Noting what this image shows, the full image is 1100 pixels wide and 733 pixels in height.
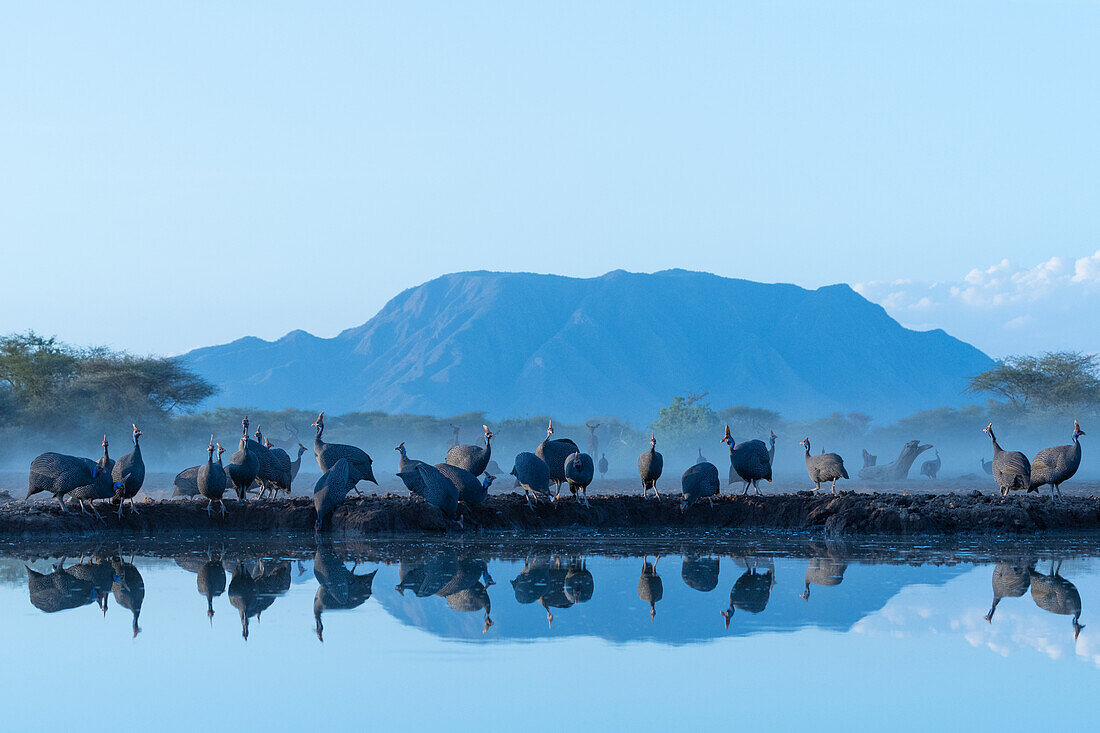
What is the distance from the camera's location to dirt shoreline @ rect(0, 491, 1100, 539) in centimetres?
1988

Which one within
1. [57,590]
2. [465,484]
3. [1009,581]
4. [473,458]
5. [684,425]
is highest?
[684,425]

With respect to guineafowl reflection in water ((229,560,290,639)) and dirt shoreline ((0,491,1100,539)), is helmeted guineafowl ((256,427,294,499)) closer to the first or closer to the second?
dirt shoreline ((0,491,1100,539))

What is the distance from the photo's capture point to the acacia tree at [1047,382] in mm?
63031

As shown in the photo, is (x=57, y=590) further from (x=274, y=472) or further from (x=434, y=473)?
(x=274, y=472)

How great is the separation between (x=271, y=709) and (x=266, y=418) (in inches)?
2638

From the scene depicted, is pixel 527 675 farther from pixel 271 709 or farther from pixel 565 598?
pixel 565 598

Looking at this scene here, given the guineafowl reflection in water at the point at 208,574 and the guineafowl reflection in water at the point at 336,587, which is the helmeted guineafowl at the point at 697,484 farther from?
the guineafowl reflection in water at the point at 208,574

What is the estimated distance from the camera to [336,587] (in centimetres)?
1444

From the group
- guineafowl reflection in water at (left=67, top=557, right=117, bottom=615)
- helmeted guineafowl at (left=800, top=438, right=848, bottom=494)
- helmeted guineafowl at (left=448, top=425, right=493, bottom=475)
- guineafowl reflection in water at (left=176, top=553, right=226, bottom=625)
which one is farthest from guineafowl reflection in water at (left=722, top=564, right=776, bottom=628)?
helmeted guineafowl at (left=800, top=438, right=848, bottom=494)

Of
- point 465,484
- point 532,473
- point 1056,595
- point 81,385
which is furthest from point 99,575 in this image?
point 81,385

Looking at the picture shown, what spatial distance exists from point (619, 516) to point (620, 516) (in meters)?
0.02

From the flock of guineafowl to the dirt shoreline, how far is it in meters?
0.27

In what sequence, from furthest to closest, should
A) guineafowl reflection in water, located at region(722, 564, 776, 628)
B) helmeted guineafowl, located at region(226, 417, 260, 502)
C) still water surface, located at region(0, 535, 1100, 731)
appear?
helmeted guineafowl, located at region(226, 417, 260, 502)
guineafowl reflection in water, located at region(722, 564, 776, 628)
still water surface, located at region(0, 535, 1100, 731)

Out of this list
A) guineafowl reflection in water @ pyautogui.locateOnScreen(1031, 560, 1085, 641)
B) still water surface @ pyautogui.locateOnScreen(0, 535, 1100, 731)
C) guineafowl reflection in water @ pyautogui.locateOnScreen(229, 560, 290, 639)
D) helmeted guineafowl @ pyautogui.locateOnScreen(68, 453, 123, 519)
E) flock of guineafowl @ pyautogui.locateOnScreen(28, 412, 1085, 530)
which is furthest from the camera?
helmeted guineafowl @ pyautogui.locateOnScreen(68, 453, 123, 519)
